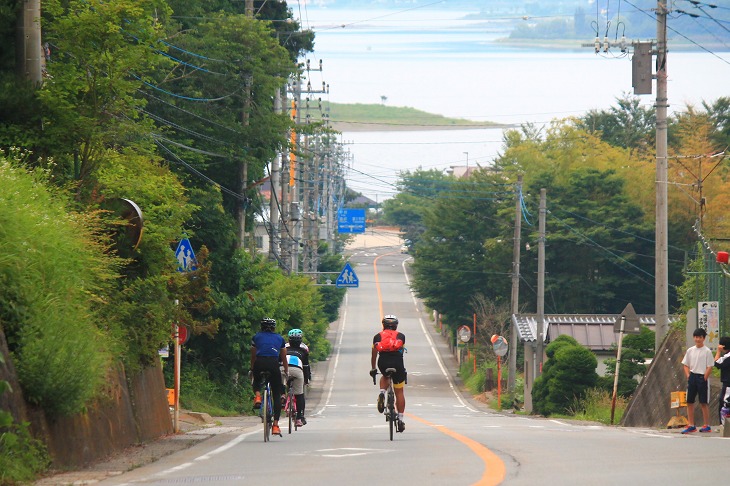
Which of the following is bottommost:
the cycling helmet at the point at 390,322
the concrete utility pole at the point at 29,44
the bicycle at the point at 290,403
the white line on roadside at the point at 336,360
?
the white line on roadside at the point at 336,360

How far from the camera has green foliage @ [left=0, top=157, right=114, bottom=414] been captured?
12000 millimetres

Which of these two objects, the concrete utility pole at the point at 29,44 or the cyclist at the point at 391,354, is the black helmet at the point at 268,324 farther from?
the concrete utility pole at the point at 29,44

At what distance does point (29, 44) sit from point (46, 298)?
540cm

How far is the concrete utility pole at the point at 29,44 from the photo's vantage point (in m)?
16.3

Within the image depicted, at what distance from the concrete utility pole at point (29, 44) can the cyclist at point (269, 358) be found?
16.1 ft

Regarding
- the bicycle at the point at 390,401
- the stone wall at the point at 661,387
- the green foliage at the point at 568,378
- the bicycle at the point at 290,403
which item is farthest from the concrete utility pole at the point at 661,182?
the bicycle at the point at 390,401

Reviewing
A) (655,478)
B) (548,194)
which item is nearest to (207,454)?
(655,478)

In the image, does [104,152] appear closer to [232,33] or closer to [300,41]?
[232,33]

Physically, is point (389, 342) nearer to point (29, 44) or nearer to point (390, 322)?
point (390, 322)

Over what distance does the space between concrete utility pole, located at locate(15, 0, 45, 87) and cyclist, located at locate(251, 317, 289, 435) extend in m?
4.91

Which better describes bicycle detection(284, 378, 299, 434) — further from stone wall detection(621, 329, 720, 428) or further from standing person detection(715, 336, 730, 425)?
stone wall detection(621, 329, 720, 428)

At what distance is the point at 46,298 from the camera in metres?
12.6

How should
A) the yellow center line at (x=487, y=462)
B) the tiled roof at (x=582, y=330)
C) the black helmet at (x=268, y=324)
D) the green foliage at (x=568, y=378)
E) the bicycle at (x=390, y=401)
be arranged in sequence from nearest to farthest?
1. the yellow center line at (x=487, y=462)
2. the bicycle at (x=390, y=401)
3. the black helmet at (x=268, y=324)
4. the green foliage at (x=568, y=378)
5. the tiled roof at (x=582, y=330)

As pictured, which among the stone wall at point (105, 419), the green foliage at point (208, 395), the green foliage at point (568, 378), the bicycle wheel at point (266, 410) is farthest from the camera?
the green foliage at point (568, 378)
